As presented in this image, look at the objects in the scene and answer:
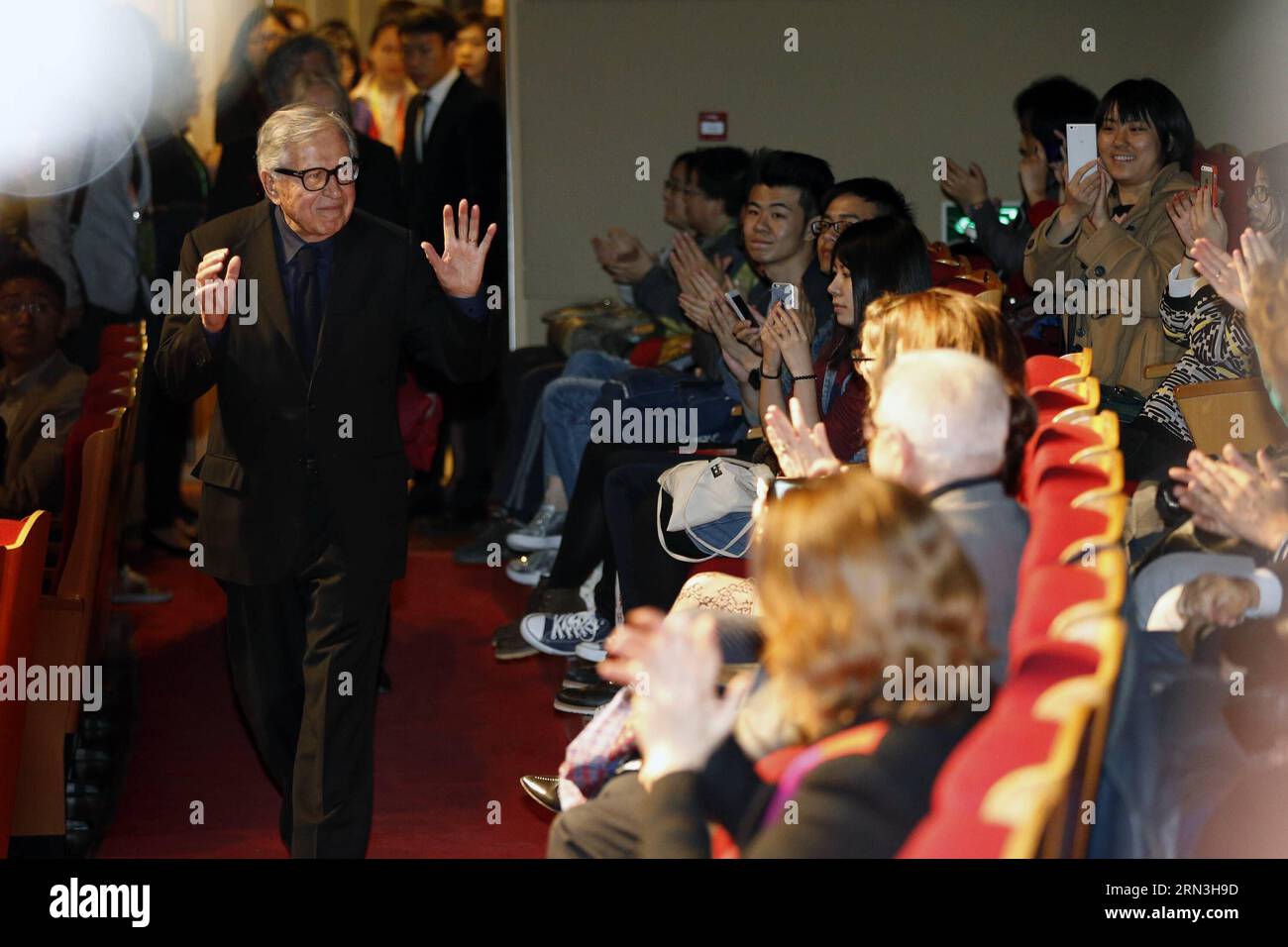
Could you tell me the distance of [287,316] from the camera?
3.09 metres

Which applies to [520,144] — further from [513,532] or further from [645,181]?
[513,532]

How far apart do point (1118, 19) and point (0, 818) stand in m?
5.38

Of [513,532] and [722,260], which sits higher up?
[722,260]

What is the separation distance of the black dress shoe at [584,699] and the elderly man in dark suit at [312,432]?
4.10 ft

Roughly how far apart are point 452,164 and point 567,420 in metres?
1.35

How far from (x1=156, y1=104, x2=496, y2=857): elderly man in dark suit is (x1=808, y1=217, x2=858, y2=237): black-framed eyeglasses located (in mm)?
1577

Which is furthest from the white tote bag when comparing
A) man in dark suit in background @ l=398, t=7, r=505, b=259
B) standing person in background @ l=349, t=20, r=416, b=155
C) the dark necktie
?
standing person in background @ l=349, t=20, r=416, b=155

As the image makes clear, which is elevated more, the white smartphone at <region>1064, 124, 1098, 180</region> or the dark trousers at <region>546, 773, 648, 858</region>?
the white smartphone at <region>1064, 124, 1098, 180</region>

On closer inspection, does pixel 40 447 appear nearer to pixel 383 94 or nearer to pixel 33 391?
pixel 33 391

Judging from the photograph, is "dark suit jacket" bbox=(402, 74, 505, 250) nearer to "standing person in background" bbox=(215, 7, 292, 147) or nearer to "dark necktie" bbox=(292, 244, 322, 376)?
"standing person in background" bbox=(215, 7, 292, 147)

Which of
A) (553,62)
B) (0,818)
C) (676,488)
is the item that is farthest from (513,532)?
(0,818)

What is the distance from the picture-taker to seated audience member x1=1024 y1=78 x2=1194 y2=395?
4129 millimetres

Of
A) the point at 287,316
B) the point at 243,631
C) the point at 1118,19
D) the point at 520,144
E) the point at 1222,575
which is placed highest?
the point at 1118,19

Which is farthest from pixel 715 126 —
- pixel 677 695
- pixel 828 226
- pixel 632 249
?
pixel 677 695
